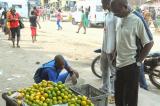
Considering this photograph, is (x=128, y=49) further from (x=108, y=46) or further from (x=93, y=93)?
(x=108, y=46)

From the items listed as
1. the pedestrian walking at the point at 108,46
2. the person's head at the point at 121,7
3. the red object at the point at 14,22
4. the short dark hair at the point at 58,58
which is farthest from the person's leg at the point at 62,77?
the red object at the point at 14,22

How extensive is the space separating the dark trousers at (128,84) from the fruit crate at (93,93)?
0.25 m

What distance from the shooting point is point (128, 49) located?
4711 millimetres

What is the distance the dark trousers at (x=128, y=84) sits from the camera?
15.7 ft

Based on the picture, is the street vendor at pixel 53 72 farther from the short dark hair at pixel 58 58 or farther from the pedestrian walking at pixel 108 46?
the pedestrian walking at pixel 108 46

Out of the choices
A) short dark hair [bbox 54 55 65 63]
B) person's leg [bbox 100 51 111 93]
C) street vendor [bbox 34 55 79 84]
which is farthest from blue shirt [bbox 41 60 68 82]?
person's leg [bbox 100 51 111 93]

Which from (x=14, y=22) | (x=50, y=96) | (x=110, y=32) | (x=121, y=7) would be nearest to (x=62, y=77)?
(x=110, y=32)

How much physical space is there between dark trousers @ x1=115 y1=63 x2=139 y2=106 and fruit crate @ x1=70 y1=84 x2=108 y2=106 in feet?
0.84

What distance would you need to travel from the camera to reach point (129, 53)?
4.73 metres

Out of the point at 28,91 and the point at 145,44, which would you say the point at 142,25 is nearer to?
the point at 145,44

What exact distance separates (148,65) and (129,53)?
14.5ft

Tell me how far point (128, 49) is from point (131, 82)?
1.39ft

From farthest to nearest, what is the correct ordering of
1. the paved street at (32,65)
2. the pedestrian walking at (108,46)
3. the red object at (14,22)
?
the red object at (14,22)
the paved street at (32,65)
the pedestrian walking at (108,46)

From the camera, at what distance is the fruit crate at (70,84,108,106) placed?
16.5ft
